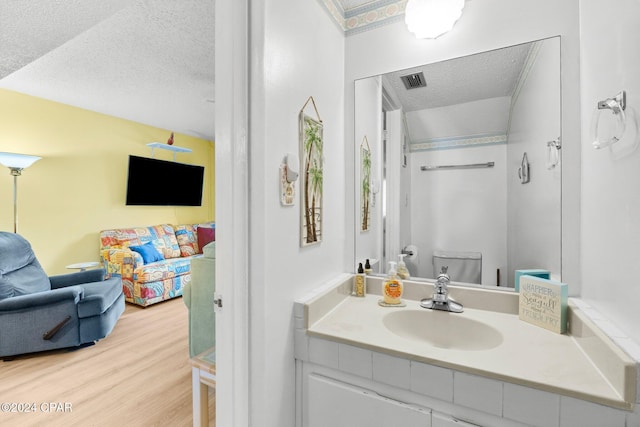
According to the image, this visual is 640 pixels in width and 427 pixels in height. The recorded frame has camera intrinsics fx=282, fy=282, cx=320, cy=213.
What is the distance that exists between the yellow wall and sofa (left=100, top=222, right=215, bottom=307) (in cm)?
27

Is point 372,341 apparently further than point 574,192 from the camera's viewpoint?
No

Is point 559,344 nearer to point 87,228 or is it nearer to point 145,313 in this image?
point 145,313

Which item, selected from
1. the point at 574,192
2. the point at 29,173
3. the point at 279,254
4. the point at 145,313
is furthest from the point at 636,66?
the point at 29,173

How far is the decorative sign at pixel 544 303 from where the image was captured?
1.01 m

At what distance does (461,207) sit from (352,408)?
100cm

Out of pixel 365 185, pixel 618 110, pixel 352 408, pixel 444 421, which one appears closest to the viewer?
pixel 618 110

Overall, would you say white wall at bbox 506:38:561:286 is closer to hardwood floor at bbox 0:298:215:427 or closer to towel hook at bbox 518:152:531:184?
towel hook at bbox 518:152:531:184

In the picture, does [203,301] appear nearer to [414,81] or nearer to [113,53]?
[414,81]

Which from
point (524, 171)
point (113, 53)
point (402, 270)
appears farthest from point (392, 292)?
point (113, 53)

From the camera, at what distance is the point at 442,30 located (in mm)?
1210

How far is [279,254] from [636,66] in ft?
3.62

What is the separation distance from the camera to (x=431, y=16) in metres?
1.20

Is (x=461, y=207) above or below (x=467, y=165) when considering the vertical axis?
below

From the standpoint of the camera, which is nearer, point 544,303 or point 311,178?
point 544,303
